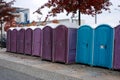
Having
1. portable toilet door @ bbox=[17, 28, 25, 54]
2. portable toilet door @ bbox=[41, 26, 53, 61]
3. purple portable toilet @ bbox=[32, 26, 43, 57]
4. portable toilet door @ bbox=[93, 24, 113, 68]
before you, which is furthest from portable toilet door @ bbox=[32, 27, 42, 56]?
portable toilet door @ bbox=[93, 24, 113, 68]

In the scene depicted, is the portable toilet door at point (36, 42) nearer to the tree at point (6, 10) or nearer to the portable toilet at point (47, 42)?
the portable toilet at point (47, 42)

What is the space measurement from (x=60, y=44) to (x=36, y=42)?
3.75 m

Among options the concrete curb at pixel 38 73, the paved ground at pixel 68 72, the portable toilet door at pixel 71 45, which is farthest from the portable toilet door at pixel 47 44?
the concrete curb at pixel 38 73

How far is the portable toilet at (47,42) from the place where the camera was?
16.2m

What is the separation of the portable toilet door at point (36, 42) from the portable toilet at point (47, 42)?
5.93 ft

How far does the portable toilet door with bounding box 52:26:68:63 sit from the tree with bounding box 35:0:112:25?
145 inches

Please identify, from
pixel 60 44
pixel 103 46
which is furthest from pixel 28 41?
pixel 103 46

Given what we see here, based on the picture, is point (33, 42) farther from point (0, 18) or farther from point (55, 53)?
point (0, 18)

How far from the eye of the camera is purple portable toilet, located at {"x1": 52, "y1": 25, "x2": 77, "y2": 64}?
49.3ft

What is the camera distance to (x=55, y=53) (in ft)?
51.6

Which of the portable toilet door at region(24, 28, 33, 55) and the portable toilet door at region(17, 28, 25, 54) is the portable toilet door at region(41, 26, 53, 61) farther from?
the portable toilet door at region(17, 28, 25, 54)

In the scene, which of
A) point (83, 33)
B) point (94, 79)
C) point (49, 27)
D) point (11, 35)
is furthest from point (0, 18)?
point (94, 79)

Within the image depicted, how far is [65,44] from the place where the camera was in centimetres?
1510

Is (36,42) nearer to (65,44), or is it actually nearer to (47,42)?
(47,42)
